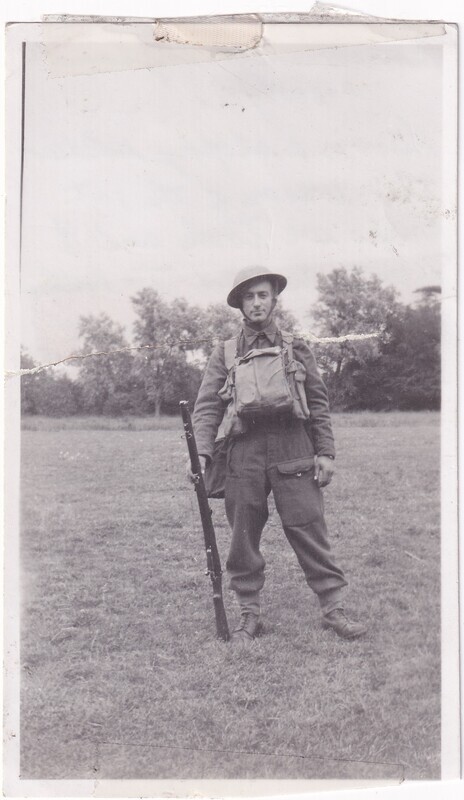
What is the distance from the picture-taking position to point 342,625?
3.41 m

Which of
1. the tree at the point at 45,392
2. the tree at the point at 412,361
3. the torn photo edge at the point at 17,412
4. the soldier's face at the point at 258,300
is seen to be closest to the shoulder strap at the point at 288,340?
the soldier's face at the point at 258,300

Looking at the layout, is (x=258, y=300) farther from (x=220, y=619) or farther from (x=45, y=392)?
(x=220, y=619)

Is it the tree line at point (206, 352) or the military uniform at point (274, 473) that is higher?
the tree line at point (206, 352)

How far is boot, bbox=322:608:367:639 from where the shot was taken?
3391 mm

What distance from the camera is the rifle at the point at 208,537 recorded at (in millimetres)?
3436

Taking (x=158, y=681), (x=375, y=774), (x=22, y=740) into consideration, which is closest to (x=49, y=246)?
(x=158, y=681)

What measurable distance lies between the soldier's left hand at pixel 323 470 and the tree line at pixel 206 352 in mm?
316

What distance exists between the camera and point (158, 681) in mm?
3244

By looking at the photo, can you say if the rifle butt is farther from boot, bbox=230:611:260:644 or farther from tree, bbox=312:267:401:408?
tree, bbox=312:267:401:408

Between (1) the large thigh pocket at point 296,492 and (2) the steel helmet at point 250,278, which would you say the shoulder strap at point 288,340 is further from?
(1) the large thigh pocket at point 296,492

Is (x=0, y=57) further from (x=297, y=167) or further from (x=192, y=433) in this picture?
(x=192, y=433)

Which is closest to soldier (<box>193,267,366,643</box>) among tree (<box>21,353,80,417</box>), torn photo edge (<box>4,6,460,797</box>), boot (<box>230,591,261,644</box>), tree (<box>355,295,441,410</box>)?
boot (<box>230,591,261,644</box>)

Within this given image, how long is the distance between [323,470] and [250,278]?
1.07m

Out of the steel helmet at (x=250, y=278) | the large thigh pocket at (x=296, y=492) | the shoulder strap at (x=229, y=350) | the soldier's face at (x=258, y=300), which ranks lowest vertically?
the large thigh pocket at (x=296, y=492)
